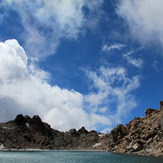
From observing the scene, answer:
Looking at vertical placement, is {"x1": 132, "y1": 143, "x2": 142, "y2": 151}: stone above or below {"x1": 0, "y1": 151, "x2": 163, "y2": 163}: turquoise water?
above

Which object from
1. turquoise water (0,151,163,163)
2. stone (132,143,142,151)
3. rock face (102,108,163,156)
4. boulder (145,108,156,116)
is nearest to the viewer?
turquoise water (0,151,163,163)

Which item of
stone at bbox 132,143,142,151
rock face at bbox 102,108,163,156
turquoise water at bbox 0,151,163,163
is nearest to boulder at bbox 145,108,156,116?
rock face at bbox 102,108,163,156

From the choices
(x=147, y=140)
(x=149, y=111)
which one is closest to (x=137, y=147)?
(x=147, y=140)

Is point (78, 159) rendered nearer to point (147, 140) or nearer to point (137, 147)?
point (137, 147)

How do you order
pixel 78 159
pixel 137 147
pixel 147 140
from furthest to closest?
pixel 147 140 < pixel 137 147 < pixel 78 159

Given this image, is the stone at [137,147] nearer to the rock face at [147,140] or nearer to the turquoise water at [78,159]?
the rock face at [147,140]

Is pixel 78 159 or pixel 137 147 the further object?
pixel 137 147

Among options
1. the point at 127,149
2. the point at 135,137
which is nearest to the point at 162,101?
the point at 135,137

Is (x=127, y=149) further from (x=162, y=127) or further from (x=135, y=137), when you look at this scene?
(x=162, y=127)

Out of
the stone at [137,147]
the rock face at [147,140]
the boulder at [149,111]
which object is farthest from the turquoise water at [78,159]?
the boulder at [149,111]

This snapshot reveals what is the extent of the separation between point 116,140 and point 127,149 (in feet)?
134

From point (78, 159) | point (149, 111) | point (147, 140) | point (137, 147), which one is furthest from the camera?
point (149, 111)

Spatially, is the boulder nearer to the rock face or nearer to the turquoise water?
the rock face

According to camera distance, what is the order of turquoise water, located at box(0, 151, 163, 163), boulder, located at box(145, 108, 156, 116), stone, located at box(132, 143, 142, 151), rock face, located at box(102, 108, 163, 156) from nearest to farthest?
turquoise water, located at box(0, 151, 163, 163) → rock face, located at box(102, 108, 163, 156) → stone, located at box(132, 143, 142, 151) → boulder, located at box(145, 108, 156, 116)
